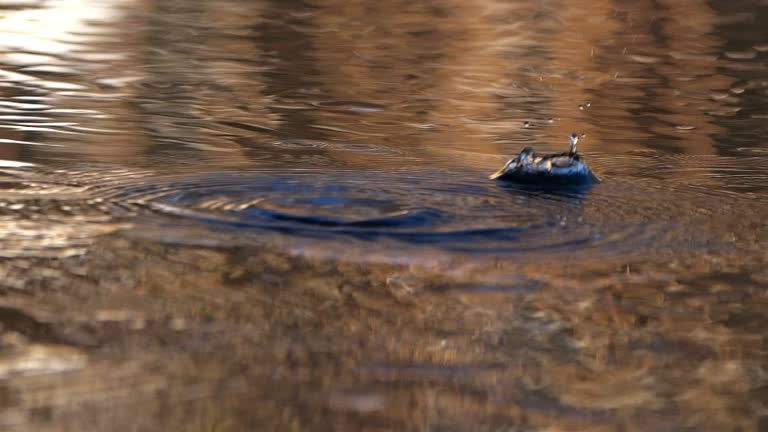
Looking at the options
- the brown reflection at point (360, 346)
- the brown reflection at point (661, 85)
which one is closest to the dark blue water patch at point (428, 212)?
the brown reflection at point (360, 346)

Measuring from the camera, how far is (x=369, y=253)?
3.58 m

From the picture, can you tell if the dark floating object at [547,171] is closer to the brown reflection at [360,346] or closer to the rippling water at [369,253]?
the rippling water at [369,253]

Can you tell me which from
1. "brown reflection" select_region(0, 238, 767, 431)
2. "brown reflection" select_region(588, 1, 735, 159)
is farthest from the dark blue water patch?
"brown reflection" select_region(588, 1, 735, 159)

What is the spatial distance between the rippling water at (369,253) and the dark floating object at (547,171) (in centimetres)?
12

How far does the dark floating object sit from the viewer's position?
4.85 meters

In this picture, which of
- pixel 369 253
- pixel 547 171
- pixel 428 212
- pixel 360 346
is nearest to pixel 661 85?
pixel 547 171

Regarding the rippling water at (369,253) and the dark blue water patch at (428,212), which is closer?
the rippling water at (369,253)

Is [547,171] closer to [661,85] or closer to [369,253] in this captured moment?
[369,253]

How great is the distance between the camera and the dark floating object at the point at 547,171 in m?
4.85

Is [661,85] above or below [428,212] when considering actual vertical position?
above

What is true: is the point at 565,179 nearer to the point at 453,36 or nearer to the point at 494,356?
the point at 494,356

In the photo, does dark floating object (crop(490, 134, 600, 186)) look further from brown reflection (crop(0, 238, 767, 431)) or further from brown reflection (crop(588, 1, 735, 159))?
brown reflection (crop(0, 238, 767, 431))

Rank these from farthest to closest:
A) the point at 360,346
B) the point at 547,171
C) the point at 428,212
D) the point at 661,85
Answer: the point at 661,85 < the point at 547,171 < the point at 428,212 < the point at 360,346

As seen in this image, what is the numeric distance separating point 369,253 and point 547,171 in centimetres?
149
